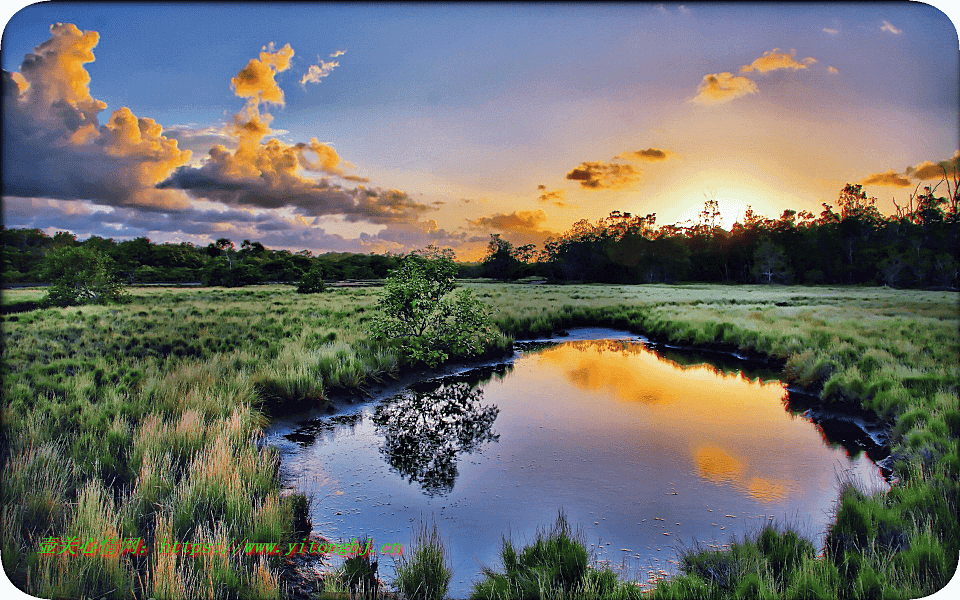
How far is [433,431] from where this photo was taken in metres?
7.60

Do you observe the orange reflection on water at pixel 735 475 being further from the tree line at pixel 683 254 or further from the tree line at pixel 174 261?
the tree line at pixel 174 261

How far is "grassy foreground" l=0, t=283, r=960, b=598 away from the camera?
322 cm

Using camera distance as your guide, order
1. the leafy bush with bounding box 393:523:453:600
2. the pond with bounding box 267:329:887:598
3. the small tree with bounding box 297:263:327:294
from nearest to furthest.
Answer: the leafy bush with bounding box 393:523:453:600, the pond with bounding box 267:329:887:598, the small tree with bounding box 297:263:327:294

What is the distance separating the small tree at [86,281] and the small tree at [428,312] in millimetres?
6341

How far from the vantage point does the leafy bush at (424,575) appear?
11.1 ft

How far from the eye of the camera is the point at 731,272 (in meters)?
15.2

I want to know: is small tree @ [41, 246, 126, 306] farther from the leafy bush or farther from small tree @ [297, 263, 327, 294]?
the leafy bush

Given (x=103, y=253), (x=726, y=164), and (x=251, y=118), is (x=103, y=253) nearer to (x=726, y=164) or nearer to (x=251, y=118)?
(x=251, y=118)

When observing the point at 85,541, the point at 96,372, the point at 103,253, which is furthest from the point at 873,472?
the point at 103,253

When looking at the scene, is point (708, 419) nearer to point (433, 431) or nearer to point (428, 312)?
point (433, 431)

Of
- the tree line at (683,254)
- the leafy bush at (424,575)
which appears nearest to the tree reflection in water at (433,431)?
the leafy bush at (424,575)

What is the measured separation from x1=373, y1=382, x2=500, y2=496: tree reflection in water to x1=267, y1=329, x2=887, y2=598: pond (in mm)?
34

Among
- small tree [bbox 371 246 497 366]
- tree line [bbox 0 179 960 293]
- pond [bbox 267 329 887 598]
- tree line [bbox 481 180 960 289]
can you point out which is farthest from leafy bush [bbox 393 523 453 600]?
small tree [bbox 371 246 497 366]

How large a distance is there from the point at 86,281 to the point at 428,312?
8996 millimetres
